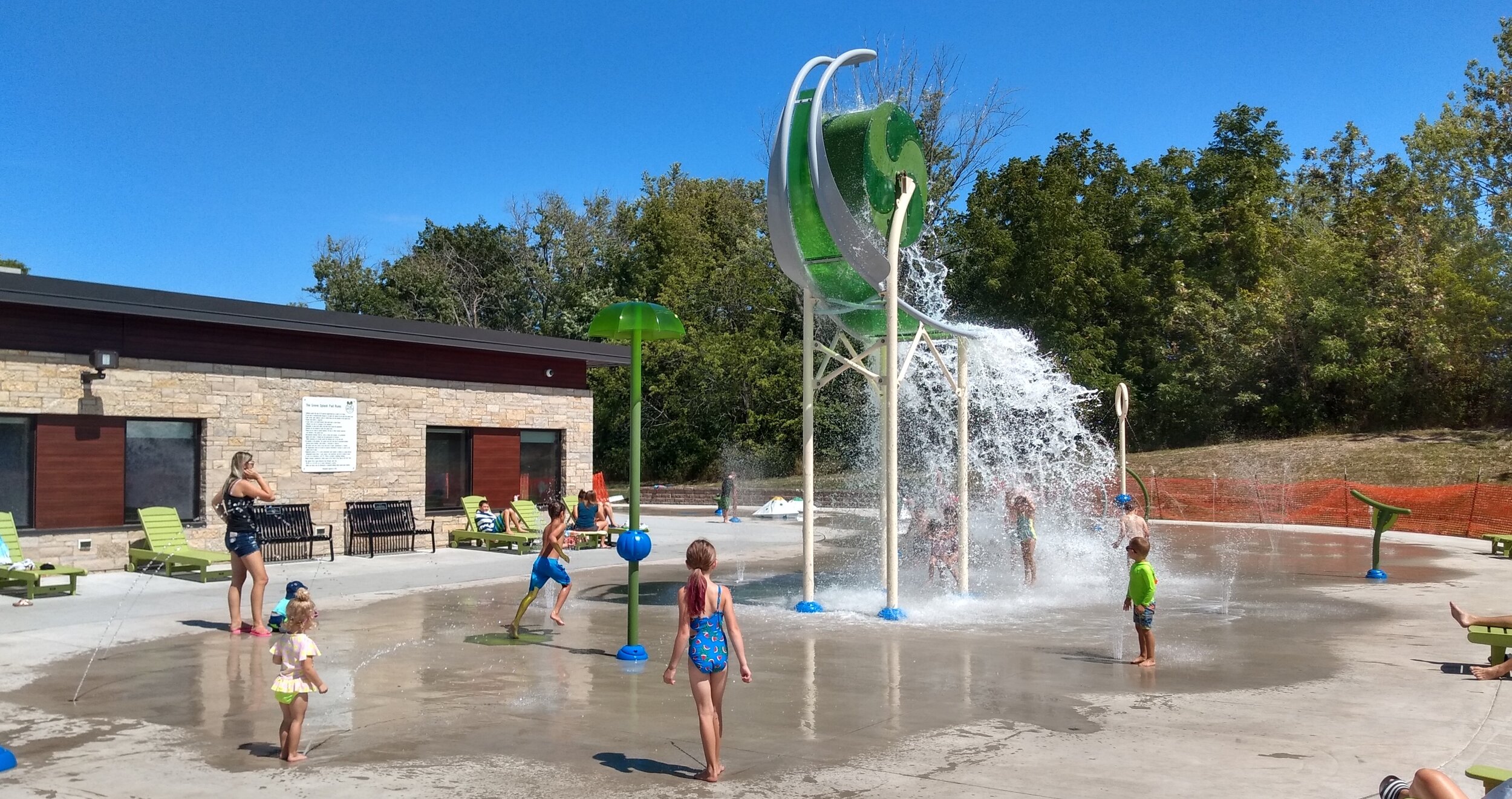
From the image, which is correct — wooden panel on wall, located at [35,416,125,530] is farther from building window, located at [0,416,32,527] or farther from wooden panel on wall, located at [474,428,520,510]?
wooden panel on wall, located at [474,428,520,510]

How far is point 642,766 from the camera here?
6.87 meters

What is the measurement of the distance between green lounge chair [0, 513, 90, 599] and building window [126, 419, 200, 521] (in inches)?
71.9

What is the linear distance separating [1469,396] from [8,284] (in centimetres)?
4619

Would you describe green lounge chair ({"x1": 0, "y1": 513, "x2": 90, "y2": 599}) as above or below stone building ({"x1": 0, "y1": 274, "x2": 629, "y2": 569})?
below

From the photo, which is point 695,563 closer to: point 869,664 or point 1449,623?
point 869,664

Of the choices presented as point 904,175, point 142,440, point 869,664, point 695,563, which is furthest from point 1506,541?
point 142,440

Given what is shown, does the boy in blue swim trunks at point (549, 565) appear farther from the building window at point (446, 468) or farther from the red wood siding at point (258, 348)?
the building window at point (446, 468)

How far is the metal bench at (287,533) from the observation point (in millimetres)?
18734

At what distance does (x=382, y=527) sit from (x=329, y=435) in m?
1.88

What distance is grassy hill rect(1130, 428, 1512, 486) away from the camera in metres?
35.9

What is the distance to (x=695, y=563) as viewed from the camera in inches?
Answer: 270

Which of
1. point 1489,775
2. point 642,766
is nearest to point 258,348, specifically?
point 642,766

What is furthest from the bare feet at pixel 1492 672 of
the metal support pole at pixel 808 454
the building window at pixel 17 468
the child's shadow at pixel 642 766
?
the building window at pixel 17 468

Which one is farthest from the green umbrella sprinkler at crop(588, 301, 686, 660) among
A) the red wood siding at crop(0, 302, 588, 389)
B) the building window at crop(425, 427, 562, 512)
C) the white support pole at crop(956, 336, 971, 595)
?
the building window at crop(425, 427, 562, 512)
